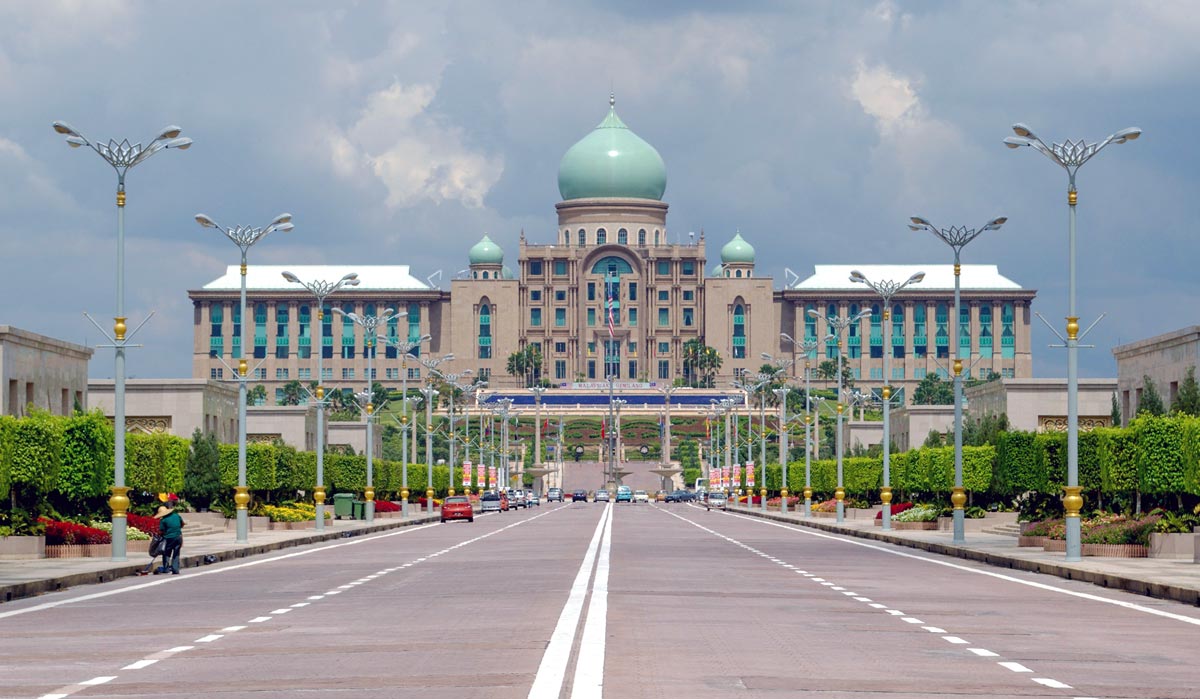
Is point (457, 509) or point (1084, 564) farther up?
point (1084, 564)

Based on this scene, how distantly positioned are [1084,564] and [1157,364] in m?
36.2

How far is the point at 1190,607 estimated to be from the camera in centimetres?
2717

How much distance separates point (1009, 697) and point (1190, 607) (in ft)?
42.3

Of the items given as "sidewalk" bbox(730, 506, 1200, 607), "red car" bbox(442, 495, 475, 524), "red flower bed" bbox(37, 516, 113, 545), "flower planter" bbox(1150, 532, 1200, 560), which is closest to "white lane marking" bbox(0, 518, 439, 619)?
"red flower bed" bbox(37, 516, 113, 545)

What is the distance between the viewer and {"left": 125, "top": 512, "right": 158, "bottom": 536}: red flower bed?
171 ft

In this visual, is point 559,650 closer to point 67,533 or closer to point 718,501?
point 67,533

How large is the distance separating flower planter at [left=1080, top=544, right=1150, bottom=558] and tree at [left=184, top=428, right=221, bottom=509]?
35.4m

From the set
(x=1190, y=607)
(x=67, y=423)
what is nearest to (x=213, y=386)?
(x=67, y=423)

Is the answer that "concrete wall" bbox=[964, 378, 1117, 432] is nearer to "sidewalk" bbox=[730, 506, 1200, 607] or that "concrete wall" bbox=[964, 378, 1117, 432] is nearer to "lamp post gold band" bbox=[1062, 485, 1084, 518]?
"sidewalk" bbox=[730, 506, 1200, 607]

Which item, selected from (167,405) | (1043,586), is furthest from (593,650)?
(167,405)

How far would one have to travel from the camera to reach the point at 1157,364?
72.1 meters

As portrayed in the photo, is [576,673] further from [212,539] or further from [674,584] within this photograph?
[212,539]

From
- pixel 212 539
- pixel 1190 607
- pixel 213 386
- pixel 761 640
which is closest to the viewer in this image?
pixel 761 640

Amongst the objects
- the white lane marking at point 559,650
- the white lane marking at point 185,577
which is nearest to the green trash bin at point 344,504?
the white lane marking at point 185,577
